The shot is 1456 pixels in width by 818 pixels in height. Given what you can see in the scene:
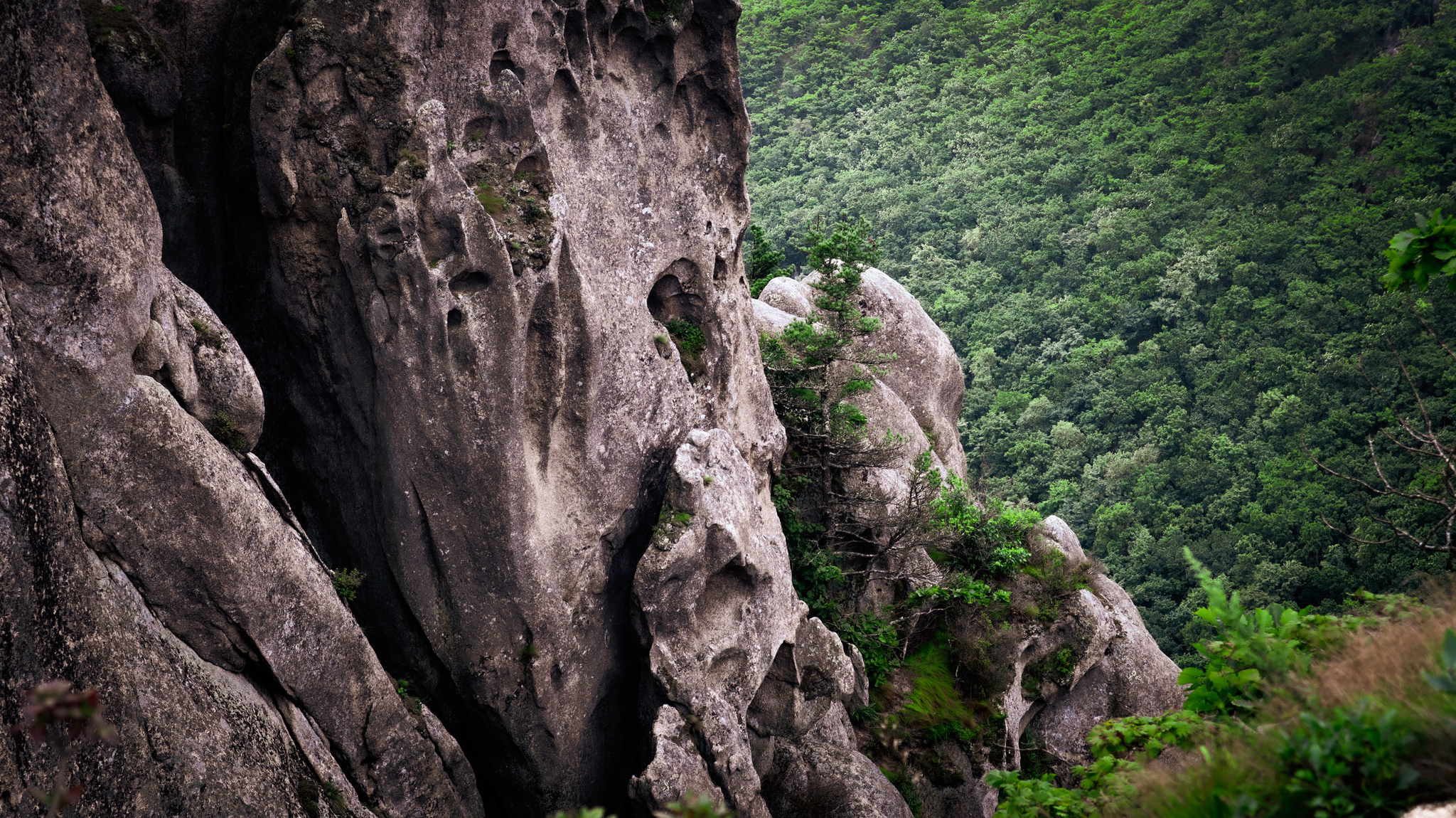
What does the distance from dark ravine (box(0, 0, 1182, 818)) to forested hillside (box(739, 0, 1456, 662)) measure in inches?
971

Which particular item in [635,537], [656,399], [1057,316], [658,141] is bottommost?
[1057,316]

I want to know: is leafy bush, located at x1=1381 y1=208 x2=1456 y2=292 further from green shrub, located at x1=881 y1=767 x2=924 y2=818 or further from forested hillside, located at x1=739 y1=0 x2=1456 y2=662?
forested hillside, located at x1=739 y1=0 x2=1456 y2=662

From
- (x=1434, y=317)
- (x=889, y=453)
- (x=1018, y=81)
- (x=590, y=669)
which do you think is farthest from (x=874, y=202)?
(x=590, y=669)

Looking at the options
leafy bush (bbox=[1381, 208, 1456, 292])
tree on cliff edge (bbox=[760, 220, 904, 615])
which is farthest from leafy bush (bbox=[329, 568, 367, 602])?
leafy bush (bbox=[1381, 208, 1456, 292])

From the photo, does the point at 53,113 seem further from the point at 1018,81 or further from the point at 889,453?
the point at 1018,81

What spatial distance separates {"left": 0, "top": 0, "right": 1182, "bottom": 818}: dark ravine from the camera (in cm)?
777

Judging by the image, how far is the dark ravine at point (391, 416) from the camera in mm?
7766

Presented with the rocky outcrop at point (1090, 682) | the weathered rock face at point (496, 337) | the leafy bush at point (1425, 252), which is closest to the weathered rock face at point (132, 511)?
the weathered rock face at point (496, 337)

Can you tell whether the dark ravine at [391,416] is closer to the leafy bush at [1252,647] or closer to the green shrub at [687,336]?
the green shrub at [687,336]

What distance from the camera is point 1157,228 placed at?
182ft

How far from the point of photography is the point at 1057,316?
54.4m

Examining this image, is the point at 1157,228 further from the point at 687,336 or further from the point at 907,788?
the point at 687,336

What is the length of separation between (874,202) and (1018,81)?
17.6 m

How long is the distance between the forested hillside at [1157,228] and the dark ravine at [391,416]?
24.7 metres
